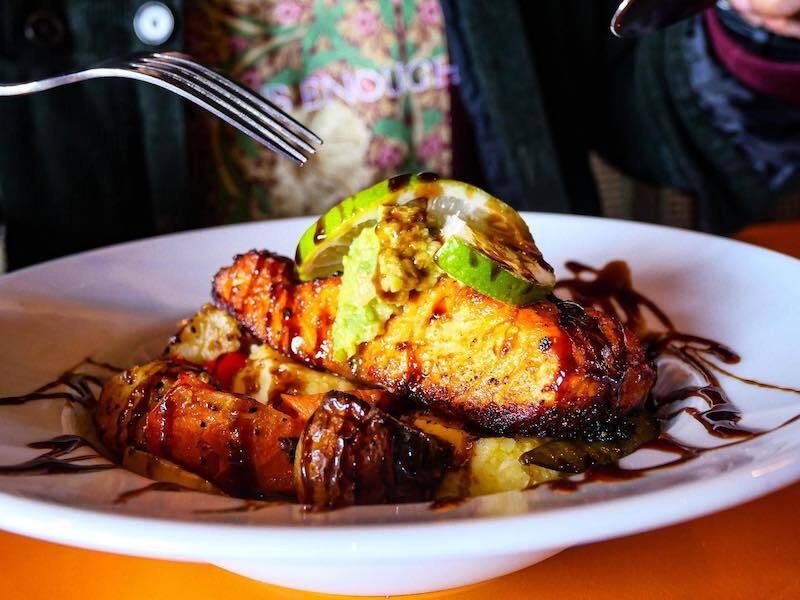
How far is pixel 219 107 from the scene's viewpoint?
1532 millimetres

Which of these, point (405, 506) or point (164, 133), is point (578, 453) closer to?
point (405, 506)

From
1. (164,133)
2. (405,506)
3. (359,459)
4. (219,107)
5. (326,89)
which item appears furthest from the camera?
(326,89)

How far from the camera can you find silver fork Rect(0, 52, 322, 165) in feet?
4.93

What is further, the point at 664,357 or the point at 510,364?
the point at 664,357

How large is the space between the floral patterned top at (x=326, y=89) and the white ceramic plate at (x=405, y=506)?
1525 millimetres

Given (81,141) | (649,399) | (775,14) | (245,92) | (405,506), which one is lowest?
(649,399)

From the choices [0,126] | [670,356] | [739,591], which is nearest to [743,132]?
[670,356]

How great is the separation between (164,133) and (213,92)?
1.54m

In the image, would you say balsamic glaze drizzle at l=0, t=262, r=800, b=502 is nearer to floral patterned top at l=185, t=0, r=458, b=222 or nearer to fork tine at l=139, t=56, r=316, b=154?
fork tine at l=139, t=56, r=316, b=154

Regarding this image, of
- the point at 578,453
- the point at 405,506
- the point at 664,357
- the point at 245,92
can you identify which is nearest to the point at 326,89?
the point at 245,92

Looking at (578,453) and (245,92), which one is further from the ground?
(245,92)

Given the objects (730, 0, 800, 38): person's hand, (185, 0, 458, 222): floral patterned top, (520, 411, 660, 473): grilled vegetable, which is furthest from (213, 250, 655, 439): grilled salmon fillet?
(185, 0, 458, 222): floral patterned top

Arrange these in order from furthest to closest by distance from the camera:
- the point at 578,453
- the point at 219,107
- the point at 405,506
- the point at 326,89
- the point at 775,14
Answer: the point at 326,89
the point at 775,14
the point at 219,107
the point at 578,453
the point at 405,506

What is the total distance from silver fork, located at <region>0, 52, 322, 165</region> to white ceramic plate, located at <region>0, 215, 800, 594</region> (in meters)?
0.53
